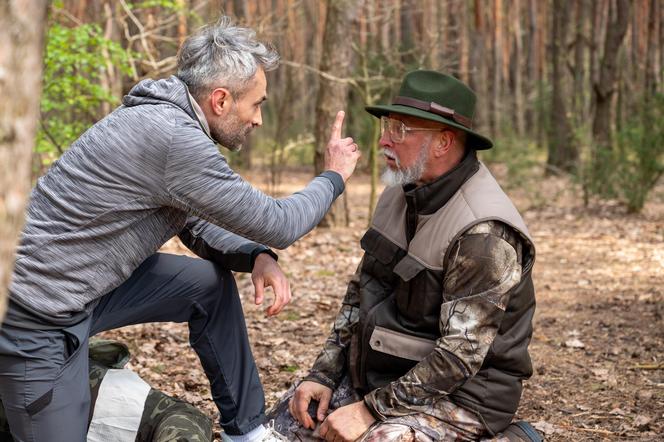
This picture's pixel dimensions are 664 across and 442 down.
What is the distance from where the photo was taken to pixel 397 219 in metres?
3.39

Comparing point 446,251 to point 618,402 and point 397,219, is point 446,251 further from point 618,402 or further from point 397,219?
point 618,402

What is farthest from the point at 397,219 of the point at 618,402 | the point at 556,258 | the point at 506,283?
the point at 556,258

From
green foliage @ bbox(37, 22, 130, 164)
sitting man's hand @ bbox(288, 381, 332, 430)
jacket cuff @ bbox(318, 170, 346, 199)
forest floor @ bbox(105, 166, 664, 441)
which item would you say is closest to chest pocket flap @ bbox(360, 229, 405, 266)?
jacket cuff @ bbox(318, 170, 346, 199)

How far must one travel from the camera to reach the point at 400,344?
3172 millimetres

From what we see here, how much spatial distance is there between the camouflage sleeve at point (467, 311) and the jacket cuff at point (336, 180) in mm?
541

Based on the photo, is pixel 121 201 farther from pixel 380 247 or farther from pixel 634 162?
pixel 634 162

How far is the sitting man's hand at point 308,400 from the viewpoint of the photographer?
340 cm

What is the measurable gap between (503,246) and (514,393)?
595 millimetres

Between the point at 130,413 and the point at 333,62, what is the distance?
20.2ft

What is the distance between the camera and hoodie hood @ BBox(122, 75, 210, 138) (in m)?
3.07

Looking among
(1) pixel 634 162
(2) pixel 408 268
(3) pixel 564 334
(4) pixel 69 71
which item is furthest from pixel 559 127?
(2) pixel 408 268

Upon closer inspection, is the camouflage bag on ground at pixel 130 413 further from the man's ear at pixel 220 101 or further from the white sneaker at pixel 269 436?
the man's ear at pixel 220 101

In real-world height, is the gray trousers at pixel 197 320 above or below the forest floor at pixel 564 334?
above

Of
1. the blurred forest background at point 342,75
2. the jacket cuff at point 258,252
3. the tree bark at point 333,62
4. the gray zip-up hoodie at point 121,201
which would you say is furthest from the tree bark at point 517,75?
the gray zip-up hoodie at point 121,201
